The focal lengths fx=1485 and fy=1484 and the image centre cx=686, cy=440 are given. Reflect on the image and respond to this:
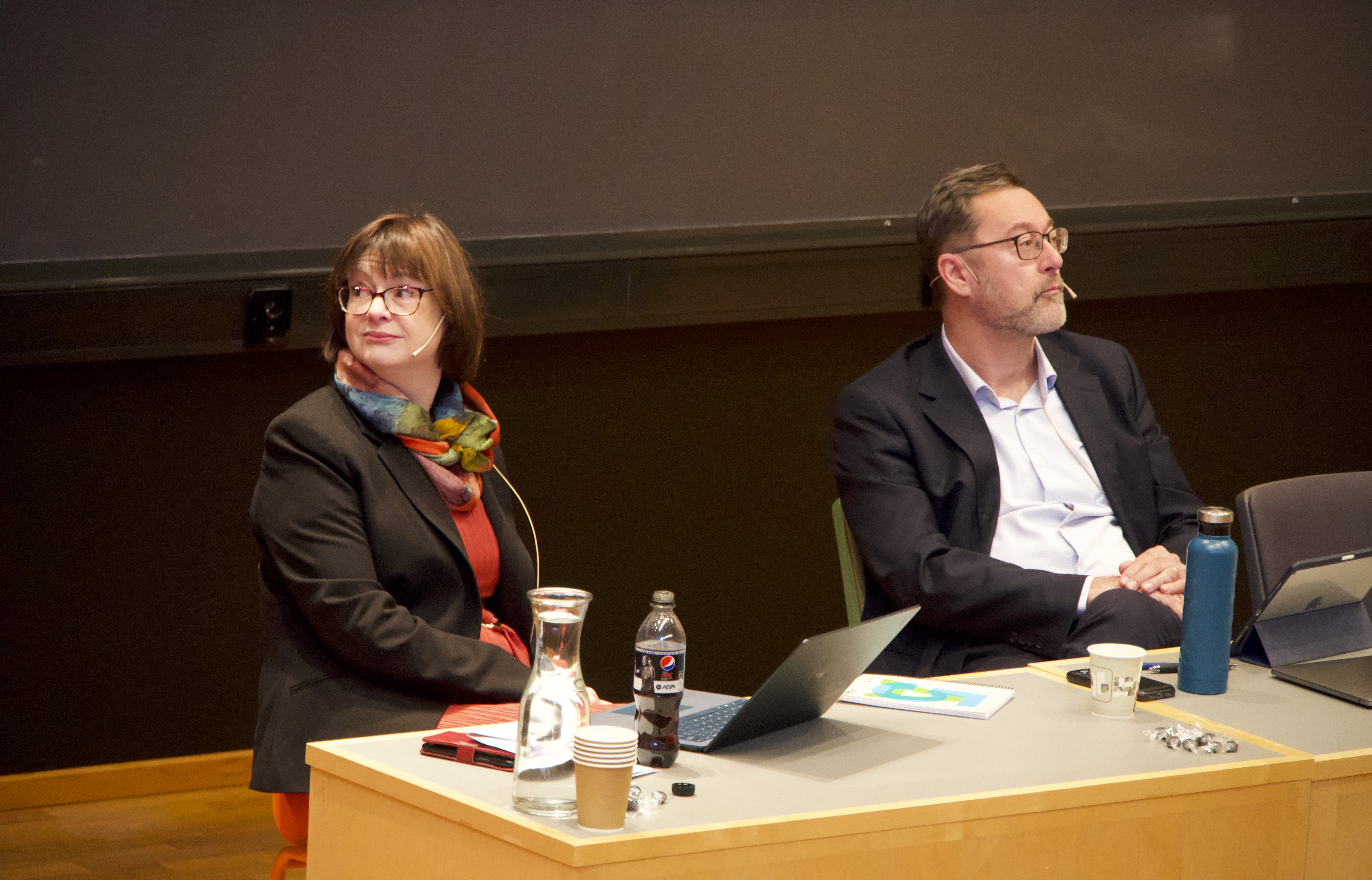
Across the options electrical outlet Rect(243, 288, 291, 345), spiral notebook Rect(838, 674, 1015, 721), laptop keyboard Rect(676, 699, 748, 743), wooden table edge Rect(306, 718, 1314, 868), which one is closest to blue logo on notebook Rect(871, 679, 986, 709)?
spiral notebook Rect(838, 674, 1015, 721)

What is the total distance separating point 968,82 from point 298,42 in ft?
6.06

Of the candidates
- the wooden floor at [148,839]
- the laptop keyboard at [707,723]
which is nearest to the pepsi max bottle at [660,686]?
the laptop keyboard at [707,723]

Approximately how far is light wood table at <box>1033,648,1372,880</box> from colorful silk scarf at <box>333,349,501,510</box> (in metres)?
1.05

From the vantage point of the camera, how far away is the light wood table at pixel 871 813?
1.54 metres

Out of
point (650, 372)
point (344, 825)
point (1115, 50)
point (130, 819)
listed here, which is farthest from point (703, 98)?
point (344, 825)

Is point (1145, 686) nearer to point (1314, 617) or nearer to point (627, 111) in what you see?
point (1314, 617)

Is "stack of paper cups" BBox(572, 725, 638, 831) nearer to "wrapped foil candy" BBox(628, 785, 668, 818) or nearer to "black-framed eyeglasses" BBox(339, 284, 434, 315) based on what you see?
"wrapped foil candy" BBox(628, 785, 668, 818)

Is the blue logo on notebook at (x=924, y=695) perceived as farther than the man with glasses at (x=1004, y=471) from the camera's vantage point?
No

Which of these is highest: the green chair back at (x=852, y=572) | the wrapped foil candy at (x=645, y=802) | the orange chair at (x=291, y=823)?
the wrapped foil candy at (x=645, y=802)

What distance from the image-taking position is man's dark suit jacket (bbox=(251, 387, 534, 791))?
7.61 ft

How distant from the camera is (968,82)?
13.7 ft

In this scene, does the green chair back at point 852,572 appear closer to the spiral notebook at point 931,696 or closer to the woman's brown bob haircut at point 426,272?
the spiral notebook at point 931,696

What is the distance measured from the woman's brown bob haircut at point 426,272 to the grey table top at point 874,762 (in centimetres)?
98

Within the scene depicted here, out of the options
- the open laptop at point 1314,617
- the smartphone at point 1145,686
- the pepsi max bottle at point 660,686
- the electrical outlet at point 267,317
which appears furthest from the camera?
the electrical outlet at point 267,317
